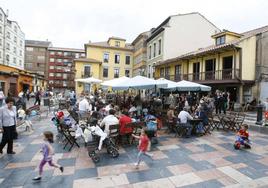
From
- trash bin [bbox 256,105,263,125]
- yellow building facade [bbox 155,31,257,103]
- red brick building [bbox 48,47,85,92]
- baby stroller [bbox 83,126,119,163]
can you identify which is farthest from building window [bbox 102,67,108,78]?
baby stroller [bbox 83,126,119,163]

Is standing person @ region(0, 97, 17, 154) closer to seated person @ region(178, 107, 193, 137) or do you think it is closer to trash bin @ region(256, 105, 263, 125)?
seated person @ region(178, 107, 193, 137)

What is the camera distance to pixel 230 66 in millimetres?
17203

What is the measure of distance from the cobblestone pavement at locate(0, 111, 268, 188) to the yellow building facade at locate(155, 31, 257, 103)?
10.6m

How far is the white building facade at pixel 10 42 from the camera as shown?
38469 millimetres

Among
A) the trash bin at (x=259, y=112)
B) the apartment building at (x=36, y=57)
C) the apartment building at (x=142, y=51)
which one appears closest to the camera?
the trash bin at (x=259, y=112)

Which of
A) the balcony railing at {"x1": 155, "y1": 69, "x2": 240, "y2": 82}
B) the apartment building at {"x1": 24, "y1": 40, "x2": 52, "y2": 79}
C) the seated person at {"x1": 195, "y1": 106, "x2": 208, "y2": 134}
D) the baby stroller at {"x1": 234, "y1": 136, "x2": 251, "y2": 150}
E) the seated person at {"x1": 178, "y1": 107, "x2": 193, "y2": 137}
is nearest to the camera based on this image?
the baby stroller at {"x1": 234, "y1": 136, "x2": 251, "y2": 150}

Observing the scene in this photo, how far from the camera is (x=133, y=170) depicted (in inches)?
183

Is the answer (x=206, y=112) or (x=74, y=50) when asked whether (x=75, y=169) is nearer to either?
(x=206, y=112)

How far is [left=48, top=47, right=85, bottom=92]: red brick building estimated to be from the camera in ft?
220

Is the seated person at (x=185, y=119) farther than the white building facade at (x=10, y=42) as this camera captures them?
No

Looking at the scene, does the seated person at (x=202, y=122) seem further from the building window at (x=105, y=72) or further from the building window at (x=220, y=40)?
the building window at (x=105, y=72)

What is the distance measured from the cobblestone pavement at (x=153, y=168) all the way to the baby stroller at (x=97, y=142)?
0.59 feet

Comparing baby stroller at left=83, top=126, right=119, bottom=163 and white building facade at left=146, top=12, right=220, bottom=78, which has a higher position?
white building facade at left=146, top=12, right=220, bottom=78

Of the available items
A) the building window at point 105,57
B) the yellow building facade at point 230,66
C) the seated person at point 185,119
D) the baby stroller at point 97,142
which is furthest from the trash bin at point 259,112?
the building window at point 105,57
